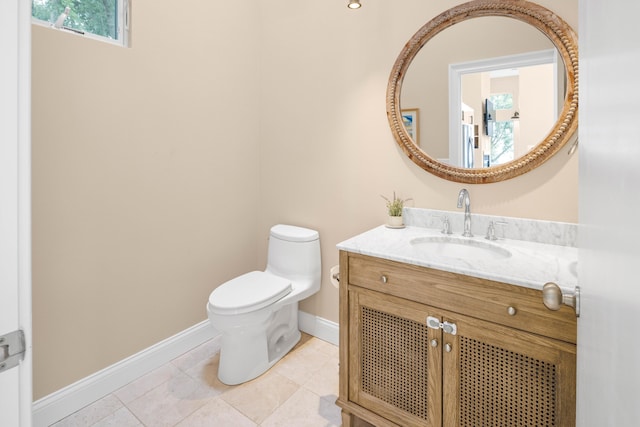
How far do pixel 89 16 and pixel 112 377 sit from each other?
6.39 feet

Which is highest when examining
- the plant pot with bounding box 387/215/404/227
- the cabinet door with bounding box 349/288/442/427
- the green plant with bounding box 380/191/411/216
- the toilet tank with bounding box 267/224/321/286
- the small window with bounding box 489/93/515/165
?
the small window with bounding box 489/93/515/165

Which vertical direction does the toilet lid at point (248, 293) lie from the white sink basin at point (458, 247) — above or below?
below

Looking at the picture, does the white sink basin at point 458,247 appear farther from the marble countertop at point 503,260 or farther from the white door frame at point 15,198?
the white door frame at point 15,198

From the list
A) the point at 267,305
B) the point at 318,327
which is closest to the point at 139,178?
the point at 267,305

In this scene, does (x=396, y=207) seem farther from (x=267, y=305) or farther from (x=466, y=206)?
(x=267, y=305)

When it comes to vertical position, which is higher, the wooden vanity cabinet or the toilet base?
the wooden vanity cabinet

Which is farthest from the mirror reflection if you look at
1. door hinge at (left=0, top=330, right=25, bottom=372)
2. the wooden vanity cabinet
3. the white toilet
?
door hinge at (left=0, top=330, right=25, bottom=372)

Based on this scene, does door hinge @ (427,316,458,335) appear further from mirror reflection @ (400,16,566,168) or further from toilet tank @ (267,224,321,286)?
toilet tank @ (267,224,321,286)

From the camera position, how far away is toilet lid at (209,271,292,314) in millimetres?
1780

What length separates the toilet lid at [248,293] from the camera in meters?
1.78

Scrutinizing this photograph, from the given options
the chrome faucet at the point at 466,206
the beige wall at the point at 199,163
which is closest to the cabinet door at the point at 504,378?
the chrome faucet at the point at 466,206

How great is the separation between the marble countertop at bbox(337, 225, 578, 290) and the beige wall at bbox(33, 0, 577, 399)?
0.22 m

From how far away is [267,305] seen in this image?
189cm

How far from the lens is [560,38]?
4.92 feet
